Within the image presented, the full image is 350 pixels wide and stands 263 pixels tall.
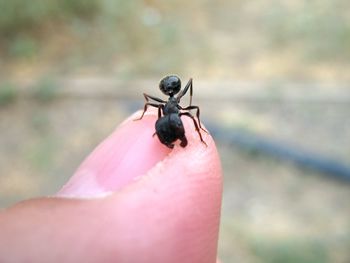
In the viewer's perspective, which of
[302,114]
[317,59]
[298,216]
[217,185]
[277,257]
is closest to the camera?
[217,185]

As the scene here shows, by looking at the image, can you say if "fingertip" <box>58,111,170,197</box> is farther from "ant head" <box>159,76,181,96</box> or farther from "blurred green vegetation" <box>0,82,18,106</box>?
"blurred green vegetation" <box>0,82,18,106</box>

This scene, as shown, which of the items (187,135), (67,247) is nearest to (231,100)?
(187,135)

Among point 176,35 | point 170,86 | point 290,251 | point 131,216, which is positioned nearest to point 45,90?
point 176,35

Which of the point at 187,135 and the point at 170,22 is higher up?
the point at 170,22

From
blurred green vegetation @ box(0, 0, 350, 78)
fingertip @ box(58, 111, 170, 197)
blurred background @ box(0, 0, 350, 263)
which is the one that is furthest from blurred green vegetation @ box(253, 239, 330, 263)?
fingertip @ box(58, 111, 170, 197)

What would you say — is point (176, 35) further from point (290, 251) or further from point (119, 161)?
point (119, 161)

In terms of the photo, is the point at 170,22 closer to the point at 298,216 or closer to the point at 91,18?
the point at 91,18

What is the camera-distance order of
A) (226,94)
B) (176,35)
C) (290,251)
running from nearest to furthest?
(290,251)
(226,94)
(176,35)
